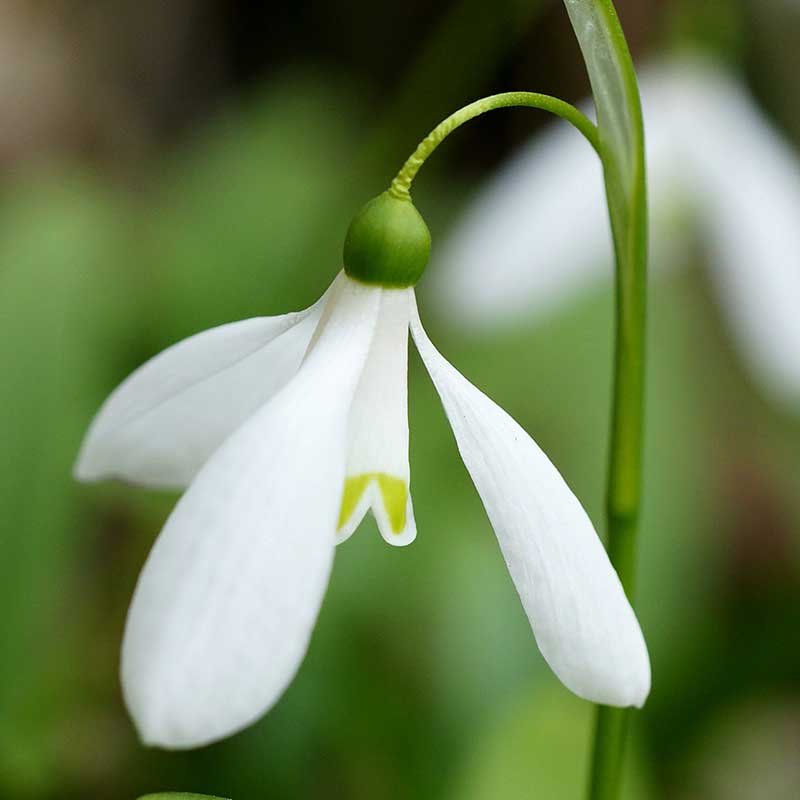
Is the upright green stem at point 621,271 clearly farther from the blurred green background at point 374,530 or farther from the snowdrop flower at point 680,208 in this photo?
the snowdrop flower at point 680,208

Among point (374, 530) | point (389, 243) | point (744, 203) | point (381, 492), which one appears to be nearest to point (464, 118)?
point (389, 243)

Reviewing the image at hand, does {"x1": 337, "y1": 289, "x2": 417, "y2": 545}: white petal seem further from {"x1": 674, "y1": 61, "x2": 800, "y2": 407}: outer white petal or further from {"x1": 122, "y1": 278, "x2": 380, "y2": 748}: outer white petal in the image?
{"x1": 674, "y1": 61, "x2": 800, "y2": 407}: outer white petal

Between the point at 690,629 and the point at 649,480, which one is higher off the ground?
the point at 649,480

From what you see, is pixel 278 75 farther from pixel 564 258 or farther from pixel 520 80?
pixel 564 258

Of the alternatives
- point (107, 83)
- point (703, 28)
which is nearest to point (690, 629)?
point (703, 28)

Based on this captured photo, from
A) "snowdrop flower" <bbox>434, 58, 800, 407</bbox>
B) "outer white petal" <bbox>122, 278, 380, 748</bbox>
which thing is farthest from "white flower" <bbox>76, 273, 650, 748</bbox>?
"snowdrop flower" <bbox>434, 58, 800, 407</bbox>

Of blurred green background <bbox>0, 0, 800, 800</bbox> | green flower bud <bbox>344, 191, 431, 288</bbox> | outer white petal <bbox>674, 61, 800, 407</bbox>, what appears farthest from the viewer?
outer white petal <bbox>674, 61, 800, 407</bbox>
